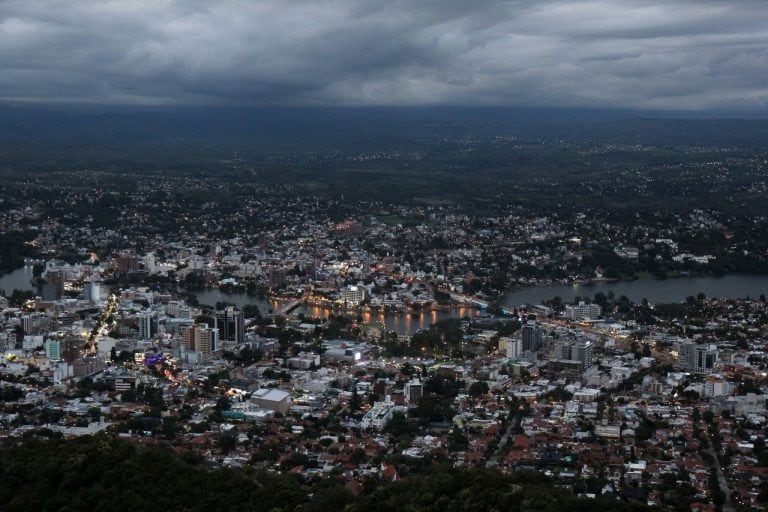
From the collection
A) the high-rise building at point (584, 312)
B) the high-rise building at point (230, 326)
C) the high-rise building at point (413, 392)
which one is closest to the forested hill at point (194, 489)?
the high-rise building at point (413, 392)

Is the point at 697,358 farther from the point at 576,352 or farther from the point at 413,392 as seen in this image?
the point at 413,392

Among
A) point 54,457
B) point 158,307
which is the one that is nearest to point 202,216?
point 158,307

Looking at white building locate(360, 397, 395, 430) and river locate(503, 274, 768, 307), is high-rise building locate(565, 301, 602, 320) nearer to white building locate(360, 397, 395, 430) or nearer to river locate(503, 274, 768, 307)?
river locate(503, 274, 768, 307)

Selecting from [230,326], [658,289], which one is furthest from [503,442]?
[658,289]

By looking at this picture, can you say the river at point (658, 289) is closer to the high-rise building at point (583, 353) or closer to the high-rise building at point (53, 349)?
the high-rise building at point (583, 353)

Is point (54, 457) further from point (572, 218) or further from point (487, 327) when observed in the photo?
point (572, 218)

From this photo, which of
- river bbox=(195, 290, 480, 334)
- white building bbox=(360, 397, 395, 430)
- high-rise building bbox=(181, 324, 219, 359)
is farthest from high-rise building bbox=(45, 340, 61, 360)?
white building bbox=(360, 397, 395, 430)
